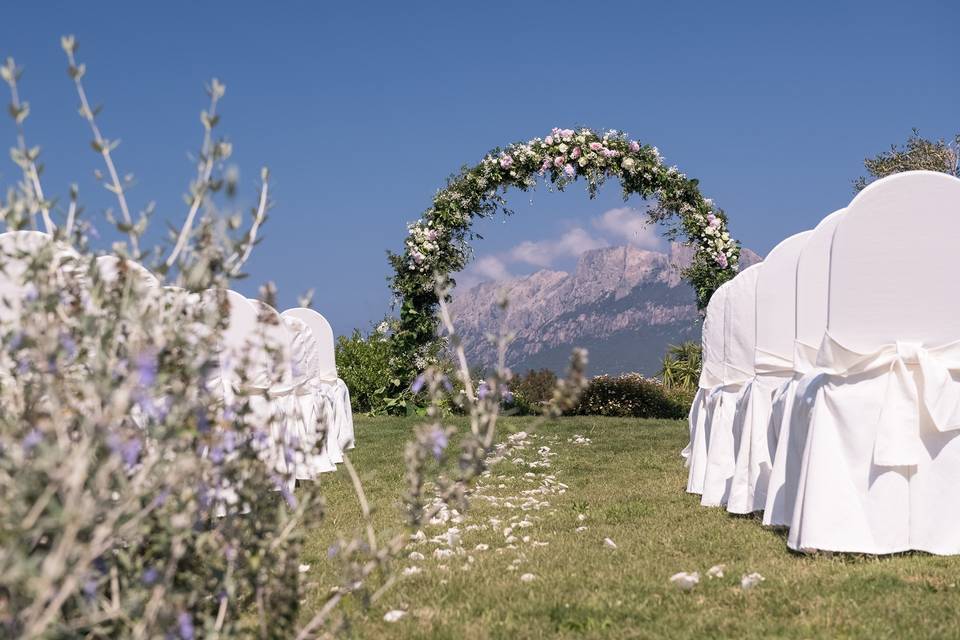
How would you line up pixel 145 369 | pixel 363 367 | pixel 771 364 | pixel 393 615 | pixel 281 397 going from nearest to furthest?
pixel 145 369 < pixel 393 615 < pixel 771 364 < pixel 281 397 < pixel 363 367

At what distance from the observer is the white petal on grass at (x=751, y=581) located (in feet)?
16.3

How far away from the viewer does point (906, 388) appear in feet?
18.6

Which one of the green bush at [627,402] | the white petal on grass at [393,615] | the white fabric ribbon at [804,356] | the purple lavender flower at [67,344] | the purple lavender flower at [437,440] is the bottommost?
the white petal on grass at [393,615]

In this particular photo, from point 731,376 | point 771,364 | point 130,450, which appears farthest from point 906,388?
point 130,450

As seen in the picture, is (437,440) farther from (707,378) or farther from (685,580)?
(707,378)

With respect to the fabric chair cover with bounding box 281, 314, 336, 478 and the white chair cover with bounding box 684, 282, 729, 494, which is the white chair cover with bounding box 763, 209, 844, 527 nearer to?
the white chair cover with bounding box 684, 282, 729, 494

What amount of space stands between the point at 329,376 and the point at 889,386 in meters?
10.3

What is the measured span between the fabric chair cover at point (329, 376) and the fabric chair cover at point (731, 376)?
244 inches

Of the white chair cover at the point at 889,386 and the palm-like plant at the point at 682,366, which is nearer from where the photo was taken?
the white chair cover at the point at 889,386

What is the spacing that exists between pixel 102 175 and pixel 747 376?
7177 millimetres

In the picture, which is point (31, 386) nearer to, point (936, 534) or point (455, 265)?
point (936, 534)

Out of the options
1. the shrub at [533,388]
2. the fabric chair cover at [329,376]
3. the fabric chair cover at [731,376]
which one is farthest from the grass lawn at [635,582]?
the shrub at [533,388]

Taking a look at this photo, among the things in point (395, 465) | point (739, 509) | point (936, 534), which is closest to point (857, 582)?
point (936, 534)

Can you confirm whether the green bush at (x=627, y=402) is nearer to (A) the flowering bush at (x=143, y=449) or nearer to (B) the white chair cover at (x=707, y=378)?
(B) the white chair cover at (x=707, y=378)
